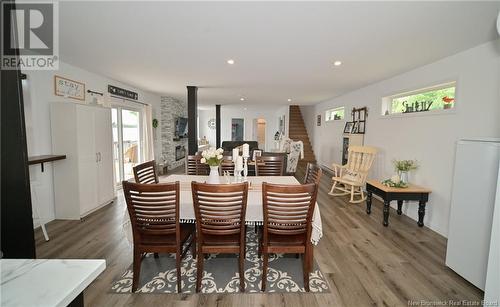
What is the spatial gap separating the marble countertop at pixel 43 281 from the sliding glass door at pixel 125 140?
15.6ft

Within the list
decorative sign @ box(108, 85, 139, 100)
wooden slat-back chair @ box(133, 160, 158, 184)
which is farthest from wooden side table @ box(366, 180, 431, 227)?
decorative sign @ box(108, 85, 139, 100)

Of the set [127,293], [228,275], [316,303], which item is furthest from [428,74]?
[127,293]

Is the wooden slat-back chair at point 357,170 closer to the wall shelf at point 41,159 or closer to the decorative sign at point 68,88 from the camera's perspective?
the wall shelf at point 41,159

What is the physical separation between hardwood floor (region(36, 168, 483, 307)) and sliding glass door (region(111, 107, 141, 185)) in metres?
1.89

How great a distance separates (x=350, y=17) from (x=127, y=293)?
316 cm

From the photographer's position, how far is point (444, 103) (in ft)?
11.0

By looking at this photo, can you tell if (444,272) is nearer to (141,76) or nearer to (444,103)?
(444,103)

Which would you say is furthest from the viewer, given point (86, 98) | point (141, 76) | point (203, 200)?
point (141, 76)

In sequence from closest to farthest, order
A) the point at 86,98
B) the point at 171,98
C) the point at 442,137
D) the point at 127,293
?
the point at 127,293 < the point at 442,137 < the point at 86,98 < the point at 171,98

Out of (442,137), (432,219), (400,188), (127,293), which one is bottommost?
(127,293)

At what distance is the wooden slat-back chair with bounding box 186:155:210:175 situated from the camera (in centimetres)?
380

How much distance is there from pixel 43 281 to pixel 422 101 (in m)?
4.79

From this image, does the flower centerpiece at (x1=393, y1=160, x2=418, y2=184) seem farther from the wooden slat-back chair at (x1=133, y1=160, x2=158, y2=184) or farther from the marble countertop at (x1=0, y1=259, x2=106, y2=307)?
the marble countertop at (x1=0, y1=259, x2=106, y2=307)

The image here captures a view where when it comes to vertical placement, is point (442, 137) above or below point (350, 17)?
below
